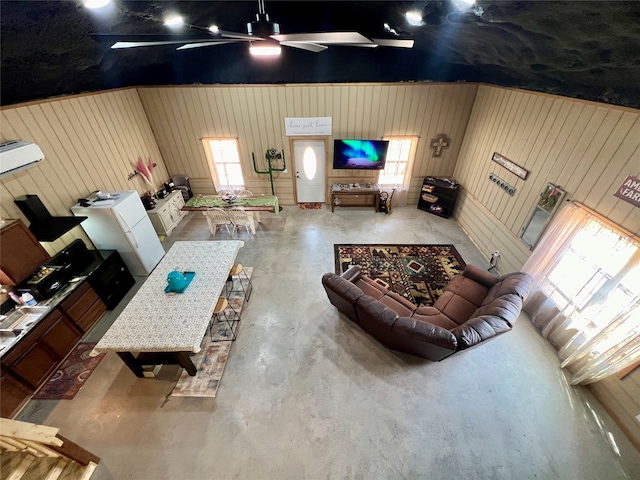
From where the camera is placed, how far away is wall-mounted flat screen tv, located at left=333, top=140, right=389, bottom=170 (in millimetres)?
5621

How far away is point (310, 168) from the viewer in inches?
242

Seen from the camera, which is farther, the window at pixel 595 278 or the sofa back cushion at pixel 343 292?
the sofa back cushion at pixel 343 292

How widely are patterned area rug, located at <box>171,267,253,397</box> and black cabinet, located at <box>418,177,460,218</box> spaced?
478cm

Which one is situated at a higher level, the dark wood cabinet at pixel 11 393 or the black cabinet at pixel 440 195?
the black cabinet at pixel 440 195

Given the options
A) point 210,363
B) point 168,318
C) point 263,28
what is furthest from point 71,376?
point 263,28

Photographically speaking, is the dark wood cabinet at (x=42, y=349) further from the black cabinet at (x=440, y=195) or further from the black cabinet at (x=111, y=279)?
the black cabinet at (x=440, y=195)

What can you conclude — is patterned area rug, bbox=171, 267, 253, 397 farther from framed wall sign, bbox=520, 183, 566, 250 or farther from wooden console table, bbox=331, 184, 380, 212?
framed wall sign, bbox=520, 183, 566, 250

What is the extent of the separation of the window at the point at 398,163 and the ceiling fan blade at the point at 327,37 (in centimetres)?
423

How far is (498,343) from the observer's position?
338cm

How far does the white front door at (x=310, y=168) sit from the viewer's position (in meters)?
5.88

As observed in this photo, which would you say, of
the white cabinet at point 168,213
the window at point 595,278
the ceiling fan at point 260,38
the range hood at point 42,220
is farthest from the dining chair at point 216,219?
the window at point 595,278

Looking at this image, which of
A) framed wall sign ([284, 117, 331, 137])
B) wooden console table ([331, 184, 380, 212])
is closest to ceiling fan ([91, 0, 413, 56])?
framed wall sign ([284, 117, 331, 137])

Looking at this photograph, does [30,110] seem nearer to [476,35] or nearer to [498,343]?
[476,35]

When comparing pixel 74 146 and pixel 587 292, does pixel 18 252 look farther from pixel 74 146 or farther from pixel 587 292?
pixel 587 292
